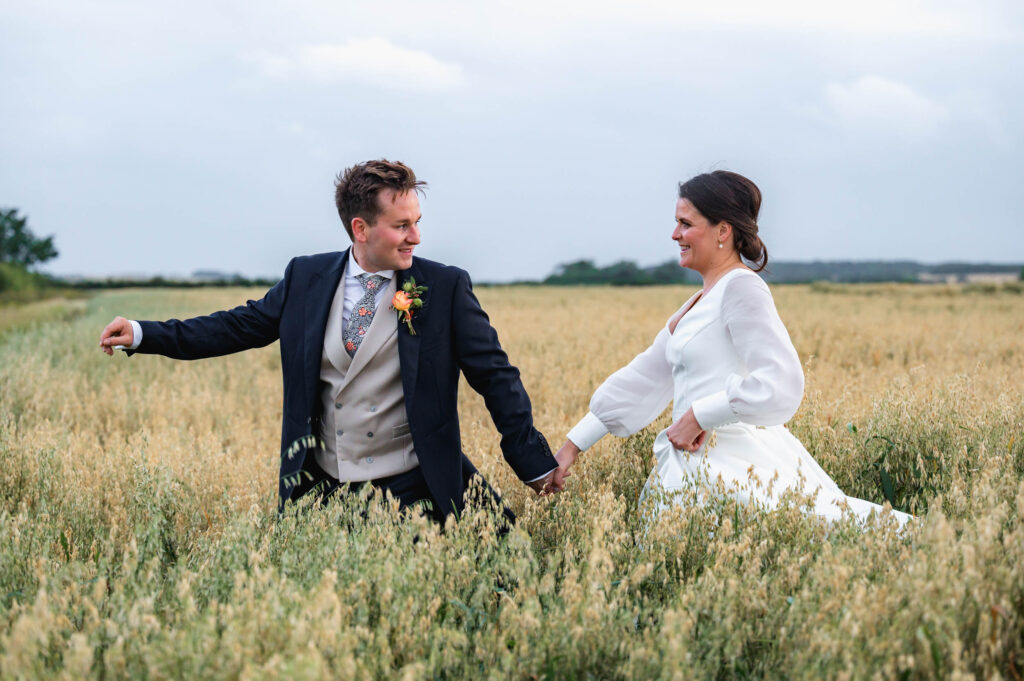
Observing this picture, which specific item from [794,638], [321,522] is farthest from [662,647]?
[321,522]

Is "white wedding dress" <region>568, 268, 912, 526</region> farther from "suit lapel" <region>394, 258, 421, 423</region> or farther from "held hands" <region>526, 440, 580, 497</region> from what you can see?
"suit lapel" <region>394, 258, 421, 423</region>

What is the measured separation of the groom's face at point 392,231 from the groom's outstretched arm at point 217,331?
1.52 feet

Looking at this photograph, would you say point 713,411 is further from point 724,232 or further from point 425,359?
point 425,359

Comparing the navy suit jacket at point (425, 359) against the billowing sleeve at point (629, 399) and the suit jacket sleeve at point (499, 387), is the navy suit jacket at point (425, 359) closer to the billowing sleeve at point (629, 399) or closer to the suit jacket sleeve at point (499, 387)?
the suit jacket sleeve at point (499, 387)

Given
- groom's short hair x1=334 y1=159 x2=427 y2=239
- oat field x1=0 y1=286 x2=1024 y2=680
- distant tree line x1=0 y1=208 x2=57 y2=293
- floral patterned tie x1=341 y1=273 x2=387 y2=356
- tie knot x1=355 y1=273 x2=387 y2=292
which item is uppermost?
distant tree line x1=0 y1=208 x2=57 y2=293

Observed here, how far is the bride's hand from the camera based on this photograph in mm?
3123

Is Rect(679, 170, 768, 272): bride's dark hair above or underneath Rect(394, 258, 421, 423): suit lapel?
above

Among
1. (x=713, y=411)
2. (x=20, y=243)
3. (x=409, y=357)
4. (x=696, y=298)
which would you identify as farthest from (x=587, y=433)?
(x=20, y=243)

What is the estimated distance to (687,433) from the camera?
313 centimetres

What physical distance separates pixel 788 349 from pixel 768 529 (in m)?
0.71

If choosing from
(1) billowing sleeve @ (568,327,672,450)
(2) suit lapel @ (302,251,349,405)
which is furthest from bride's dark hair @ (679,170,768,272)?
(2) suit lapel @ (302,251,349,405)

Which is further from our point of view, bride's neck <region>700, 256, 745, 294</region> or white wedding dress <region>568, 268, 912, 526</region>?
bride's neck <region>700, 256, 745, 294</region>

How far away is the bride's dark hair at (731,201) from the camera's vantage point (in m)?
3.12

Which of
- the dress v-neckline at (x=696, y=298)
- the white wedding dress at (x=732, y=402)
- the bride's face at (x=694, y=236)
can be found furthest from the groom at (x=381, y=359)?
the bride's face at (x=694, y=236)
